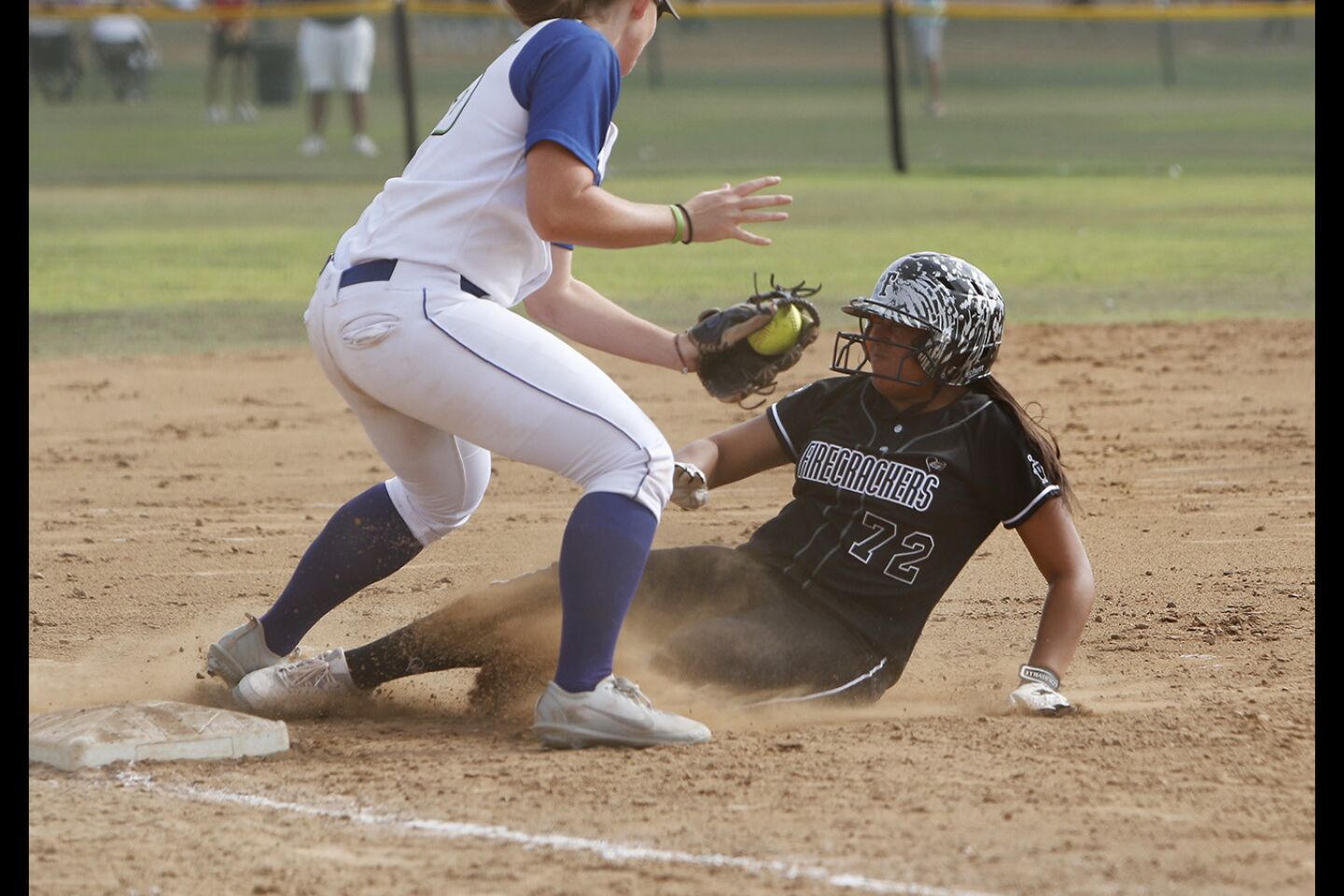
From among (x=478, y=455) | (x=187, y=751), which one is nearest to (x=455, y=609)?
(x=478, y=455)

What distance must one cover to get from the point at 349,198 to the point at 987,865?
13312 millimetres

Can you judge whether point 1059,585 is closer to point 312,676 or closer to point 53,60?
point 312,676

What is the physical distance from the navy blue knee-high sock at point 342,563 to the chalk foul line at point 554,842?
2.23 ft

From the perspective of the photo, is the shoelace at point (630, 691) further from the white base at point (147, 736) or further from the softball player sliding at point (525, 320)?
the white base at point (147, 736)

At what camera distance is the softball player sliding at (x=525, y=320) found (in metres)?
3.59

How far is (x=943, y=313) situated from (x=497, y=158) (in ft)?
3.56

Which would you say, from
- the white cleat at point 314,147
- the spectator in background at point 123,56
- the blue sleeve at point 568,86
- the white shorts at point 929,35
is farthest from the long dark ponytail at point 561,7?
the spectator in background at point 123,56

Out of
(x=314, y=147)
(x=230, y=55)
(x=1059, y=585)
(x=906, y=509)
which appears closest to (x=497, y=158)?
(x=906, y=509)

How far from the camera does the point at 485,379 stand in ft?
12.0

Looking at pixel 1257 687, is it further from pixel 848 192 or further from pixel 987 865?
pixel 848 192

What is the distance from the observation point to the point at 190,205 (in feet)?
51.1

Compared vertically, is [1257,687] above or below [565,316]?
below

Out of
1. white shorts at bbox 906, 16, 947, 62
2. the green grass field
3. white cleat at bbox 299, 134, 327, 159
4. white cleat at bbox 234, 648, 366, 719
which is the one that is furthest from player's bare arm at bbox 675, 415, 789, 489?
white shorts at bbox 906, 16, 947, 62

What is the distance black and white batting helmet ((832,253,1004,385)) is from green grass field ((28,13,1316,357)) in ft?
19.0
